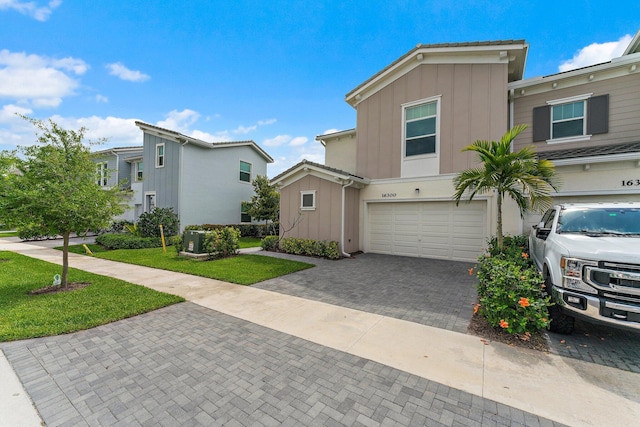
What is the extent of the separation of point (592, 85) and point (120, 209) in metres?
15.7

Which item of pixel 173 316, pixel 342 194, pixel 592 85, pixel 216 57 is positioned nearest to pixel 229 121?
pixel 216 57

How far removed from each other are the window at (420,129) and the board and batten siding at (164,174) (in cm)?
1350

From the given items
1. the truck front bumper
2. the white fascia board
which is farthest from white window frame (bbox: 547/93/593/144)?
the truck front bumper

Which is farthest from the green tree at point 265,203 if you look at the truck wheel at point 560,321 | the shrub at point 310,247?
the truck wheel at point 560,321

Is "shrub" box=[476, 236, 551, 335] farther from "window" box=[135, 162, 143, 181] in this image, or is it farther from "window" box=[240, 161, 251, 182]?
"window" box=[135, 162, 143, 181]

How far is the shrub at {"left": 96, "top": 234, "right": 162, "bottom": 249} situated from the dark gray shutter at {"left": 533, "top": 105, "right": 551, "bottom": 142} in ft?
59.4

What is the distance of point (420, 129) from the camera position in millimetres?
10773

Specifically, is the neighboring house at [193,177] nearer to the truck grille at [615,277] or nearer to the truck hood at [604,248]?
the truck hood at [604,248]

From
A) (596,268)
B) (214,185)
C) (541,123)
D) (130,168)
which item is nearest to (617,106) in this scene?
(541,123)

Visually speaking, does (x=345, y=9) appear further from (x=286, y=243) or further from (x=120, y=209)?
(x=120, y=209)

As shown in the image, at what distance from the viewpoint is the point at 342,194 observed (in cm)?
1082

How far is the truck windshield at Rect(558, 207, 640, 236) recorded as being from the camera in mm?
4238

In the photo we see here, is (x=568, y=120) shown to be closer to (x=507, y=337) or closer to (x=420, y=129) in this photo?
(x=420, y=129)

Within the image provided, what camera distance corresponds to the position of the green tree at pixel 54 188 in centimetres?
555
